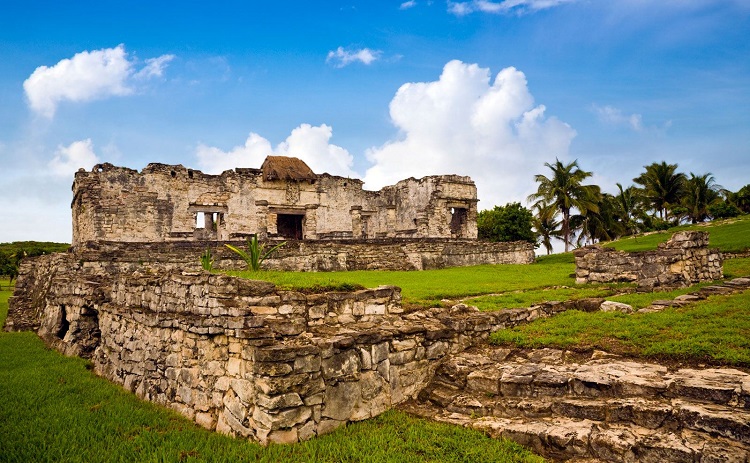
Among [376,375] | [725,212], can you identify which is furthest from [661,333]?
[725,212]

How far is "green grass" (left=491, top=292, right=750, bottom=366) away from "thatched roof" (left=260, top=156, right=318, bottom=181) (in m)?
20.4

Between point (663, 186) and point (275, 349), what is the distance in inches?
1627

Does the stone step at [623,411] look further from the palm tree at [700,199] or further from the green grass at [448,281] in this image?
the palm tree at [700,199]

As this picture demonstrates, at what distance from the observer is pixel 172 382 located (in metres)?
6.16

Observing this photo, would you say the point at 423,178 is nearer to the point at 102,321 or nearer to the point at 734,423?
the point at 102,321

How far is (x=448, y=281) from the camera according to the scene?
13414 mm

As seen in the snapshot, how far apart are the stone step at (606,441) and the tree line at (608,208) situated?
1099 inches

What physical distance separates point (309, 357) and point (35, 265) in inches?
584

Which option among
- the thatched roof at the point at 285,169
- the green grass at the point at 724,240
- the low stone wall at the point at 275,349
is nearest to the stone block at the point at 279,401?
the low stone wall at the point at 275,349

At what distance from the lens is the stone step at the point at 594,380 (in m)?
4.36

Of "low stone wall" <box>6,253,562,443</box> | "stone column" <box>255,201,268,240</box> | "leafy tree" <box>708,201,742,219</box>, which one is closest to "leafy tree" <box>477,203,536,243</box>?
"leafy tree" <box>708,201,742,219</box>

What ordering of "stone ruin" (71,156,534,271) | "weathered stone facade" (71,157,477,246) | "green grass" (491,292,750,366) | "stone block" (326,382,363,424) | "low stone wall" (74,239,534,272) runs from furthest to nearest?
"weathered stone facade" (71,157,477,246) < "stone ruin" (71,156,534,271) < "low stone wall" (74,239,534,272) < "green grass" (491,292,750,366) < "stone block" (326,382,363,424)

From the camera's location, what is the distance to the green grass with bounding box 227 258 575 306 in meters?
7.39

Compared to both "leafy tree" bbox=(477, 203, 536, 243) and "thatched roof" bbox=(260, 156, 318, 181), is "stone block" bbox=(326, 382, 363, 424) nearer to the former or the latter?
"thatched roof" bbox=(260, 156, 318, 181)
